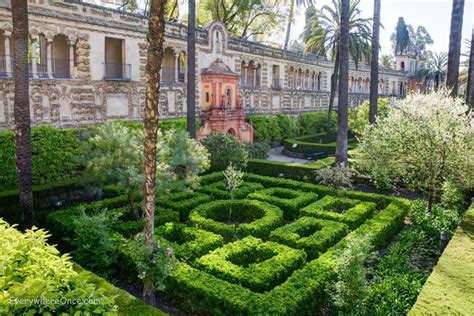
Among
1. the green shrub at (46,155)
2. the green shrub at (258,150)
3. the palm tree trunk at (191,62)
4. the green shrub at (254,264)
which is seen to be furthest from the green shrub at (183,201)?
the green shrub at (258,150)

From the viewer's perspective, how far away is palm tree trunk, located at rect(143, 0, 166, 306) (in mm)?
7133

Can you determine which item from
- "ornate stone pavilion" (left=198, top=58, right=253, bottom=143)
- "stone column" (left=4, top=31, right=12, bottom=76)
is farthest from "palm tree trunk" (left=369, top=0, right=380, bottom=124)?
"stone column" (left=4, top=31, right=12, bottom=76)

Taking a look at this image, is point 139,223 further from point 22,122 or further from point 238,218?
point 22,122

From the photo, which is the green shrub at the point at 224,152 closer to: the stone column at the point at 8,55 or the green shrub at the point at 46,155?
the green shrub at the point at 46,155

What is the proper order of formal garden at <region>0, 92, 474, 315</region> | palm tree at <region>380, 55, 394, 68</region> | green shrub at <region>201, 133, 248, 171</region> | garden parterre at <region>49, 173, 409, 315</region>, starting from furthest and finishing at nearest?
palm tree at <region>380, 55, 394, 68</region>
green shrub at <region>201, 133, 248, 171</region>
garden parterre at <region>49, 173, 409, 315</region>
formal garden at <region>0, 92, 474, 315</region>

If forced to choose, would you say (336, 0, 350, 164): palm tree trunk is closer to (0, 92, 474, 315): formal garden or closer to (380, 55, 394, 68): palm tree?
(0, 92, 474, 315): formal garden

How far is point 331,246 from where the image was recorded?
1095 cm

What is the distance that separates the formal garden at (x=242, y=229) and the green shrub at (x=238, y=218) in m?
0.05

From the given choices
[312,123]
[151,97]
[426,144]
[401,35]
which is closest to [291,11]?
[312,123]

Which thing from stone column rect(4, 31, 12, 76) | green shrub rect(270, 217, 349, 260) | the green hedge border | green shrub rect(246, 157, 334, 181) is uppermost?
stone column rect(4, 31, 12, 76)

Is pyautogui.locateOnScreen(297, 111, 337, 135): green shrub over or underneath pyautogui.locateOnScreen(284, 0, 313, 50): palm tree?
underneath

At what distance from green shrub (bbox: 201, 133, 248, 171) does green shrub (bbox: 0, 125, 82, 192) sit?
6264mm

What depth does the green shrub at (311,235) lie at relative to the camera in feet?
34.3

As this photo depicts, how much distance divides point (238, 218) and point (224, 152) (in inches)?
221
